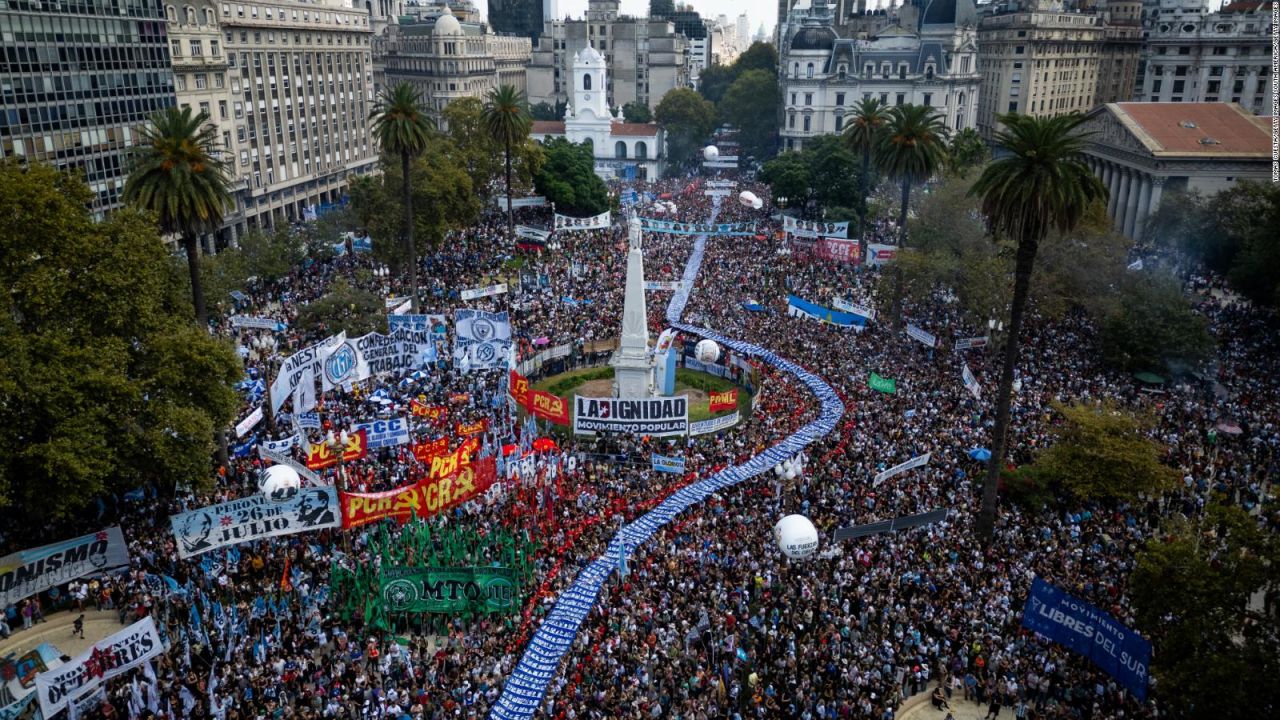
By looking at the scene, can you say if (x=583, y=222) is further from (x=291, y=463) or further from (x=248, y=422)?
(x=291, y=463)

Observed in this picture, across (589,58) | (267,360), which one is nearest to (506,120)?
(267,360)

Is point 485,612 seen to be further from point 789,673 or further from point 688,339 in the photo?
point 688,339

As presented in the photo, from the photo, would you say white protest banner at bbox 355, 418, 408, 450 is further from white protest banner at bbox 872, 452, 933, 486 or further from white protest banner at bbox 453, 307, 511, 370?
white protest banner at bbox 872, 452, 933, 486

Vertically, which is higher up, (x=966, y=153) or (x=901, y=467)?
(x=966, y=153)

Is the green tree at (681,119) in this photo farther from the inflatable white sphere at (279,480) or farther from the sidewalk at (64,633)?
the sidewalk at (64,633)

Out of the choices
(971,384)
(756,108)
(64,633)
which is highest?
(756,108)
